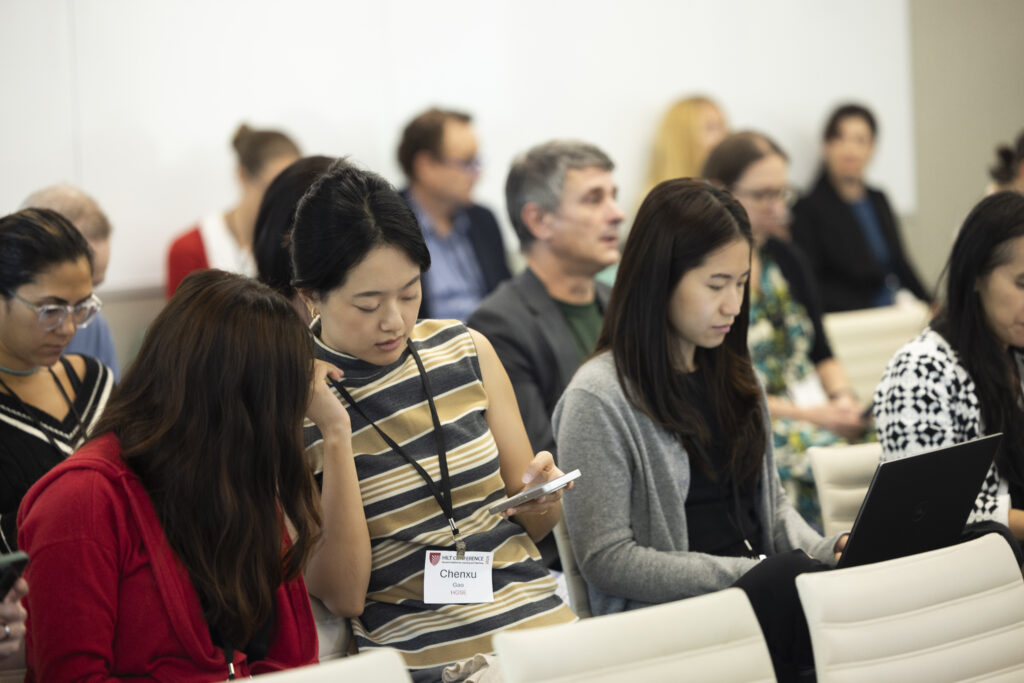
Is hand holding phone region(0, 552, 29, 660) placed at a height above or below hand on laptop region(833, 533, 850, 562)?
above

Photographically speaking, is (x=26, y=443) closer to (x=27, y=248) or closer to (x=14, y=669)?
(x=27, y=248)

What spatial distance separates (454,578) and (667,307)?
0.83m

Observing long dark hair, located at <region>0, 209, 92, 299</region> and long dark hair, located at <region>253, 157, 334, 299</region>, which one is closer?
long dark hair, located at <region>0, 209, 92, 299</region>

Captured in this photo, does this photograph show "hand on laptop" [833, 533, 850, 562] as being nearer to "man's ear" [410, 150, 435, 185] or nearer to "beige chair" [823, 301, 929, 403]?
"beige chair" [823, 301, 929, 403]

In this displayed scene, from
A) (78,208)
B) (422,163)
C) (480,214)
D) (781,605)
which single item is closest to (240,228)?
(422,163)

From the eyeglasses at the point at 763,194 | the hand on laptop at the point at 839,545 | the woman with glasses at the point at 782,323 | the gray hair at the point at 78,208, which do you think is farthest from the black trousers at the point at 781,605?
the eyeglasses at the point at 763,194

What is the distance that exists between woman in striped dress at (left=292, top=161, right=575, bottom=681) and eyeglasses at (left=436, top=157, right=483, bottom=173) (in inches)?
112

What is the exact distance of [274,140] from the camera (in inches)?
177

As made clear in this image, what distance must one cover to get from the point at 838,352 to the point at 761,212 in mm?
949

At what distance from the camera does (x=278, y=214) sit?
104 inches

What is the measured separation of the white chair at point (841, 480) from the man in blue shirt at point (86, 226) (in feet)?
6.97

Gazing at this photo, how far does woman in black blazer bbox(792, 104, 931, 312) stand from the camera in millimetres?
6328

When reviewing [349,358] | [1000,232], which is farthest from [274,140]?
[1000,232]

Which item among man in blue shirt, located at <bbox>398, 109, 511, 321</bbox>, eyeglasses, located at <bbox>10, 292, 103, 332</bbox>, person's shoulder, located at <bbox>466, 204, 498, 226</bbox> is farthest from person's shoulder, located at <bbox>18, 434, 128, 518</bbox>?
person's shoulder, located at <bbox>466, 204, 498, 226</bbox>
